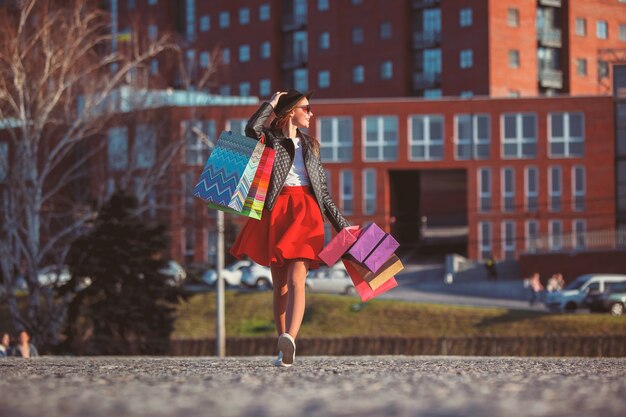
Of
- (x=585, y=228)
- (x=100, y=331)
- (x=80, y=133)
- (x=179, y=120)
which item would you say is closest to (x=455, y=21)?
(x=585, y=228)

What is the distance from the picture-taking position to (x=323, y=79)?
95438mm

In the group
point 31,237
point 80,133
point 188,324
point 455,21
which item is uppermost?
point 455,21

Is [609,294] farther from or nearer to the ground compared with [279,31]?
nearer to the ground

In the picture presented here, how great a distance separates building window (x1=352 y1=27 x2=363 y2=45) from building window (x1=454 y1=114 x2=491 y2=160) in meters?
15.7

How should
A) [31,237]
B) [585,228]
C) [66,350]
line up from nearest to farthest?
[66,350]
[31,237]
[585,228]

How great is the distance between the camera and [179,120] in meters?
52.8

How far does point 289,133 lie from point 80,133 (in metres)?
29.9

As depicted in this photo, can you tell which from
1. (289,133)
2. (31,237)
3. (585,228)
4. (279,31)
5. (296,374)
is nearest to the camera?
(296,374)

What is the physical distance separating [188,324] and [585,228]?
103ft

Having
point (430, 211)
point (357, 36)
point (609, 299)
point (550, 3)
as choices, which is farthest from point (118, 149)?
point (430, 211)

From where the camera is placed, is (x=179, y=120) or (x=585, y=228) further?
(x=585, y=228)

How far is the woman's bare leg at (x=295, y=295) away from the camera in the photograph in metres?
10.6

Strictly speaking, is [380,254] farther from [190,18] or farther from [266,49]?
[190,18]

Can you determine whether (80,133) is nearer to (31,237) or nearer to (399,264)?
(31,237)
